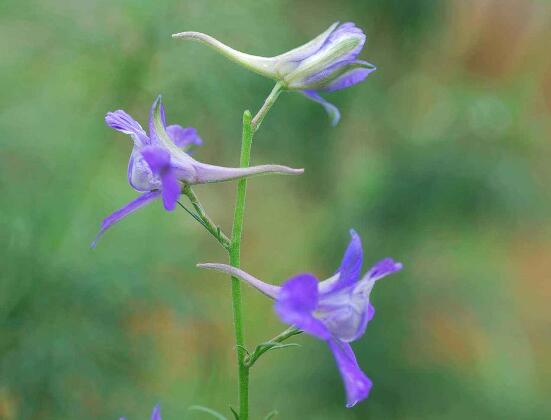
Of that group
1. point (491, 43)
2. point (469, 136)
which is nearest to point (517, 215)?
point (469, 136)

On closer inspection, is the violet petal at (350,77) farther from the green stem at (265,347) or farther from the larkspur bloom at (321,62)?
the green stem at (265,347)

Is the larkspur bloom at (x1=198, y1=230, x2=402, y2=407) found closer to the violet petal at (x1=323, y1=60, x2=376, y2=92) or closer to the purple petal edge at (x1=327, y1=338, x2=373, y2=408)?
the purple petal edge at (x1=327, y1=338, x2=373, y2=408)

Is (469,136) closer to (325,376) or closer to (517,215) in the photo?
(517,215)

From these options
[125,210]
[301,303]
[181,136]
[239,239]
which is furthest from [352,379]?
[181,136]

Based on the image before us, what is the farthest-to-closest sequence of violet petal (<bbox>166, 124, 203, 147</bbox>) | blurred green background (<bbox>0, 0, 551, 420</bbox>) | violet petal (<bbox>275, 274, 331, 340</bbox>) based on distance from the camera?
blurred green background (<bbox>0, 0, 551, 420</bbox>)
violet petal (<bbox>166, 124, 203, 147</bbox>)
violet petal (<bbox>275, 274, 331, 340</bbox>)

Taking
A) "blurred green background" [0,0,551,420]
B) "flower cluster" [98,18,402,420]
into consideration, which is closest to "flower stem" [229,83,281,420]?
"flower cluster" [98,18,402,420]

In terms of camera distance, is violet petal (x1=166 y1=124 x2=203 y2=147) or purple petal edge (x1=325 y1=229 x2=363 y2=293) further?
Answer: violet petal (x1=166 y1=124 x2=203 y2=147)

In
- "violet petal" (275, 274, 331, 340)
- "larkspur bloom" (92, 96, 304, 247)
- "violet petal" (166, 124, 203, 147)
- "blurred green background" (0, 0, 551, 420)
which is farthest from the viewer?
"blurred green background" (0, 0, 551, 420)
